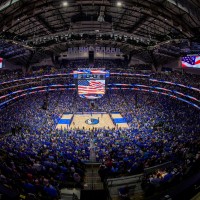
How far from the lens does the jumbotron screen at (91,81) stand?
35125 millimetres

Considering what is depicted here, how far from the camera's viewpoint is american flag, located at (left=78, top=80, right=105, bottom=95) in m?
35.6

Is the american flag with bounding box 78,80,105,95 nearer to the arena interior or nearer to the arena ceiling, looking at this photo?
the arena interior

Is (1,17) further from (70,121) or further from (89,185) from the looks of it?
(70,121)

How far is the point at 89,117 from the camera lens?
41312 millimetres

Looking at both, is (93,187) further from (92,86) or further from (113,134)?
(92,86)

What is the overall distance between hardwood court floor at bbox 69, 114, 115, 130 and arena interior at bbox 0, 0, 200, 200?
0.20 meters

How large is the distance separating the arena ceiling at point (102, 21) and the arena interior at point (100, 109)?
0.42ft

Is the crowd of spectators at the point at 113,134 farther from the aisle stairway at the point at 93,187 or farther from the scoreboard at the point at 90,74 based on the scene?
the scoreboard at the point at 90,74

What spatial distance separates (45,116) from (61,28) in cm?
1696

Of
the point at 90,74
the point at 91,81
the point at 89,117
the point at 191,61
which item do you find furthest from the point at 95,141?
the point at 191,61

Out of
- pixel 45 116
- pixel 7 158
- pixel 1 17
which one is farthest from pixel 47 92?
pixel 7 158

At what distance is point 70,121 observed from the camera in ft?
124

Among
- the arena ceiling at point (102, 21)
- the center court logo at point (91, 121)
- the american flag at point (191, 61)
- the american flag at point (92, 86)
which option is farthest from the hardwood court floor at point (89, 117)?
the american flag at point (191, 61)

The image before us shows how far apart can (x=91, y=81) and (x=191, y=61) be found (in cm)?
1912
